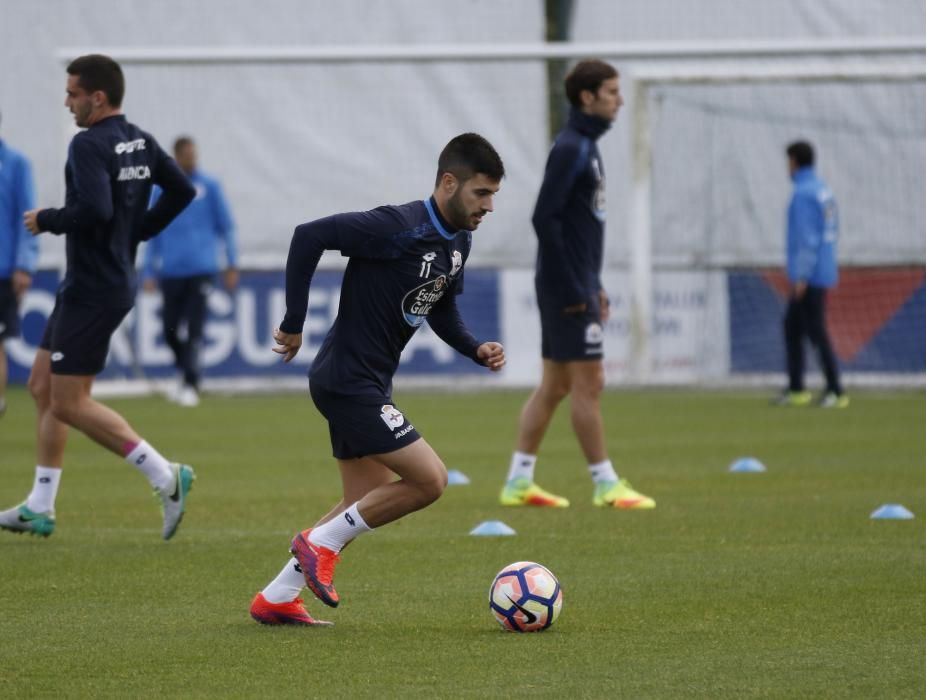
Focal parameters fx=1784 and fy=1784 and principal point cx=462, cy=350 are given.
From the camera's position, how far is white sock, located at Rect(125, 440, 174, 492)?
832 centimetres

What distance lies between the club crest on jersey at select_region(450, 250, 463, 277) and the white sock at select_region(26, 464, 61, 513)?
2903 millimetres

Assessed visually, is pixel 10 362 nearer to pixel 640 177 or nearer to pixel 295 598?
pixel 640 177

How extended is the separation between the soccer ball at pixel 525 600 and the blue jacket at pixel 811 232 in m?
11.5

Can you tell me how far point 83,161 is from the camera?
8117 mm

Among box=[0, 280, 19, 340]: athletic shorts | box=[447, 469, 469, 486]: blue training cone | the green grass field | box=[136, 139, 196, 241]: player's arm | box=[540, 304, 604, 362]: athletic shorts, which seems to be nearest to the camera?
the green grass field

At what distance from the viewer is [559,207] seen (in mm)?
9609

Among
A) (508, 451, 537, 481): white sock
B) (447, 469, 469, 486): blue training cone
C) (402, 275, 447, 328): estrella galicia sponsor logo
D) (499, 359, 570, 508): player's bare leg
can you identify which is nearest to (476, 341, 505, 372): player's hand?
(402, 275, 447, 328): estrella galicia sponsor logo

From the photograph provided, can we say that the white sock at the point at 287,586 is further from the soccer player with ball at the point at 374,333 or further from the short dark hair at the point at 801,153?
the short dark hair at the point at 801,153

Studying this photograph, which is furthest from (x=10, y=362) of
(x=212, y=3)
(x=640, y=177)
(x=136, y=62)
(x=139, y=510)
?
(x=139, y=510)

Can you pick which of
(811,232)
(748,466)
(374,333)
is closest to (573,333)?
(748,466)

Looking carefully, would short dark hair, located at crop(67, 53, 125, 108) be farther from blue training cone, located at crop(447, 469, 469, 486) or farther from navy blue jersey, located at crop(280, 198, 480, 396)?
blue training cone, located at crop(447, 469, 469, 486)

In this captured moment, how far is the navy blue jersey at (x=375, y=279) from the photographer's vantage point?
621cm

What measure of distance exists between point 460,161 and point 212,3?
62.2 feet

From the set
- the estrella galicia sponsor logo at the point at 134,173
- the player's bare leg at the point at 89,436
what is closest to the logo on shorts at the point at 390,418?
the player's bare leg at the point at 89,436
